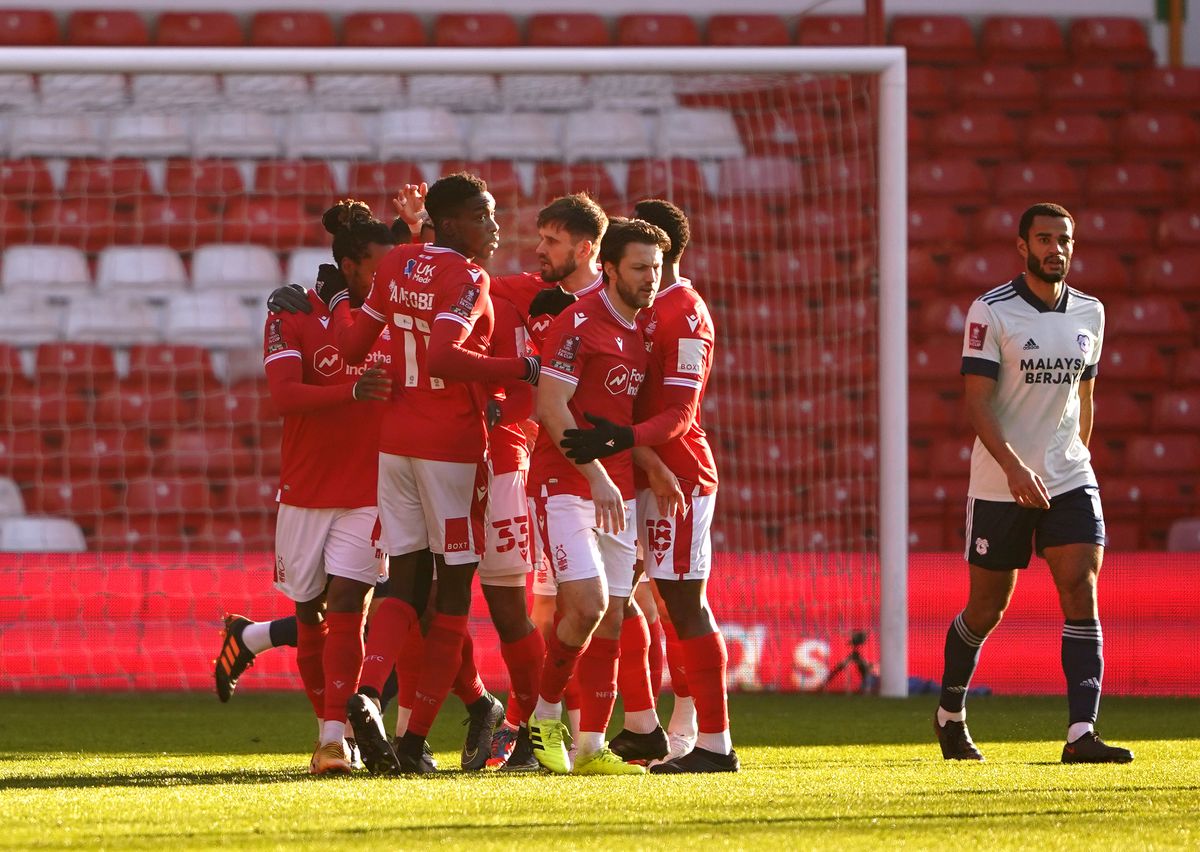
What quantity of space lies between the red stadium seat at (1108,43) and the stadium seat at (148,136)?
7844mm

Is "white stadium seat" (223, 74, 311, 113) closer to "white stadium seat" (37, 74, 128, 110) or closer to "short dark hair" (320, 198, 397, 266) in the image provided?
"white stadium seat" (37, 74, 128, 110)

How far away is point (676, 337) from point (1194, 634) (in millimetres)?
5500

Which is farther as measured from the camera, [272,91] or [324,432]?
[272,91]

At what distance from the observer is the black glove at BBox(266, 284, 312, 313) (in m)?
6.00

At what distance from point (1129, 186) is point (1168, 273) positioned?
0.84m

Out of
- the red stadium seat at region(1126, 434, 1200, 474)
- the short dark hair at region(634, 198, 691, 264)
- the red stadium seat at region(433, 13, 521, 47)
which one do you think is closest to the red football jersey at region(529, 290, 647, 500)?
the short dark hair at region(634, 198, 691, 264)

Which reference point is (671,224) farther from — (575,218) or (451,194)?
(451,194)

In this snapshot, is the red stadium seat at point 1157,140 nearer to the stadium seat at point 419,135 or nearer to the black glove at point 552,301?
the stadium seat at point 419,135

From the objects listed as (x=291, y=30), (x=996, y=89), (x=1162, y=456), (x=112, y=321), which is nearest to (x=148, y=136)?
(x=112, y=321)

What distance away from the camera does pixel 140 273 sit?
42.8 ft

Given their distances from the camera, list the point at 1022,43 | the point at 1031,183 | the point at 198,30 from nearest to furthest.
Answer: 1. the point at 1031,183
2. the point at 198,30
3. the point at 1022,43

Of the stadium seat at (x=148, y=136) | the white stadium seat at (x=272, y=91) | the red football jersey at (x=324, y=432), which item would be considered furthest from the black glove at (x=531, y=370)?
the stadium seat at (x=148, y=136)

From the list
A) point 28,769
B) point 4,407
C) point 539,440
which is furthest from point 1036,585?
point 4,407

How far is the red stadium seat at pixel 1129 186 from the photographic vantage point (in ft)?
47.7
